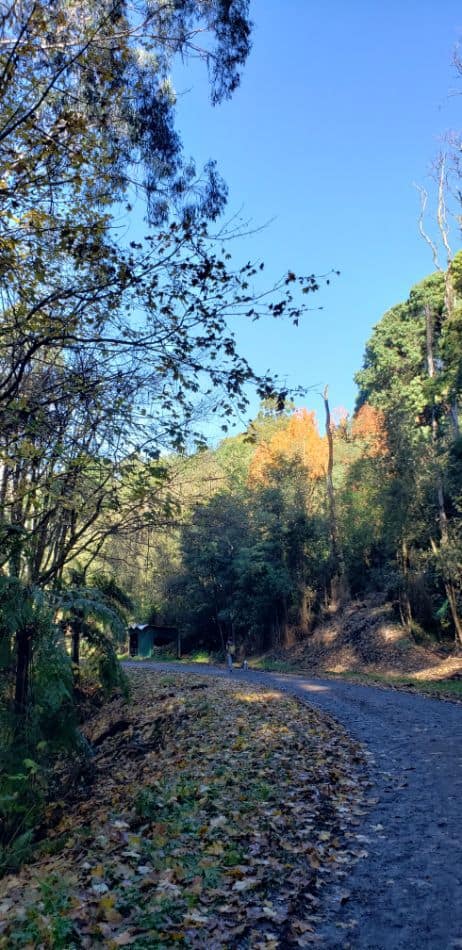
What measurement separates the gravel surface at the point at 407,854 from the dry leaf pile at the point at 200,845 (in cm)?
21

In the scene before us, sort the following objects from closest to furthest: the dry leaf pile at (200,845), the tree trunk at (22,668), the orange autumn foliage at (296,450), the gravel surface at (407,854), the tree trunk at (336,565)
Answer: the gravel surface at (407,854)
the dry leaf pile at (200,845)
the tree trunk at (22,668)
the tree trunk at (336,565)
the orange autumn foliage at (296,450)

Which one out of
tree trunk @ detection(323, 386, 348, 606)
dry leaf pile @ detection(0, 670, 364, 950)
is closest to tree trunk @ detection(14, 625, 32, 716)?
dry leaf pile @ detection(0, 670, 364, 950)

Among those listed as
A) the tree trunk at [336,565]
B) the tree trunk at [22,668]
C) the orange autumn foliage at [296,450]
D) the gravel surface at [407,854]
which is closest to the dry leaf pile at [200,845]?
the gravel surface at [407,854]

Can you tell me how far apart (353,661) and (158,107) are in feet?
74.1

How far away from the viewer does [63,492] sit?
24.9 feet

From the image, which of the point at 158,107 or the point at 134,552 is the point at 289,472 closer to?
the point at 134,552

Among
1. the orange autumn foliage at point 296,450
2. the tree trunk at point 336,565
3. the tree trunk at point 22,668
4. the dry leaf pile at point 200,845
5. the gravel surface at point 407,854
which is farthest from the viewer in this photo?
the orange autumn foliage at point 296,450

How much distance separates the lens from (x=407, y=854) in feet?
14.6

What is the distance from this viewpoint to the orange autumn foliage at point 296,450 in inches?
1457

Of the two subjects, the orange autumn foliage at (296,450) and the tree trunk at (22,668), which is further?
the orange autumn foliage at (296,450)

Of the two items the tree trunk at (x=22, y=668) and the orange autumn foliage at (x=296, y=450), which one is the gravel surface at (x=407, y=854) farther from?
the orange autumn foliage at (x=296, y=450)

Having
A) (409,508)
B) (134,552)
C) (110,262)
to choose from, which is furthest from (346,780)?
(409,508)

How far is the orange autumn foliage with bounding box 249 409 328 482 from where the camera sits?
1457 inches

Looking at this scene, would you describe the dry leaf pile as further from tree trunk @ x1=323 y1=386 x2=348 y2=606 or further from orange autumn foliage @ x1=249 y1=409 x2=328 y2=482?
orange autumn foliage @ x1=249 y1=409 x2=328 y2=482
